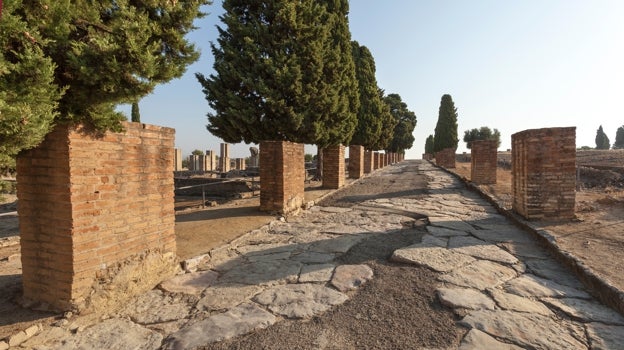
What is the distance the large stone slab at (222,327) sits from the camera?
2439 millimetres

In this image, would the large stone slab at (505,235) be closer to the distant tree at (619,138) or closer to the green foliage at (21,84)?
the green foliage at (21,84)

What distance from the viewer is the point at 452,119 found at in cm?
3128

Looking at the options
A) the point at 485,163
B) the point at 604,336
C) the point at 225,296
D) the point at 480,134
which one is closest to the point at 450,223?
the point at 604,336

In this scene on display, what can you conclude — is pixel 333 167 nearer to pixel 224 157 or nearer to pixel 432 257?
pixel 432 257

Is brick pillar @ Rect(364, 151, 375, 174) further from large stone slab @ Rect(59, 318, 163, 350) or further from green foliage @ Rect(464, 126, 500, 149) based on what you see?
green foliage @ Rect(464, 126, 500, 149)

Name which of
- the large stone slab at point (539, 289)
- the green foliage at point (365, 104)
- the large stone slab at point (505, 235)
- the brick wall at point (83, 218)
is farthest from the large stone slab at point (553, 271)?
the green foliage at point (365, 104)

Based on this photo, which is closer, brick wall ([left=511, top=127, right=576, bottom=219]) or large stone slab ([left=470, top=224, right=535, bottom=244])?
large stone slab ([left=470, top=224, right=535, bottom=244])

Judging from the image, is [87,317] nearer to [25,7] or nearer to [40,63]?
[40,63]

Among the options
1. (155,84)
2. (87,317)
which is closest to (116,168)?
(155,84)

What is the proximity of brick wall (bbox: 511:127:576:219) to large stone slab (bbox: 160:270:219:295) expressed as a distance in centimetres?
598

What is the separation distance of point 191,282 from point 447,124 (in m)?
32.5

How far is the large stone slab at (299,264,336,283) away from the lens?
357 centimetres

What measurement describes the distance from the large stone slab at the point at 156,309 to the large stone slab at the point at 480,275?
2804mm

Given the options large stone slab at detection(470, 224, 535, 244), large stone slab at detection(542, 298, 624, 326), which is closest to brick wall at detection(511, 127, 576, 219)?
large stone slab at detection(470, 224, 535, 244)
